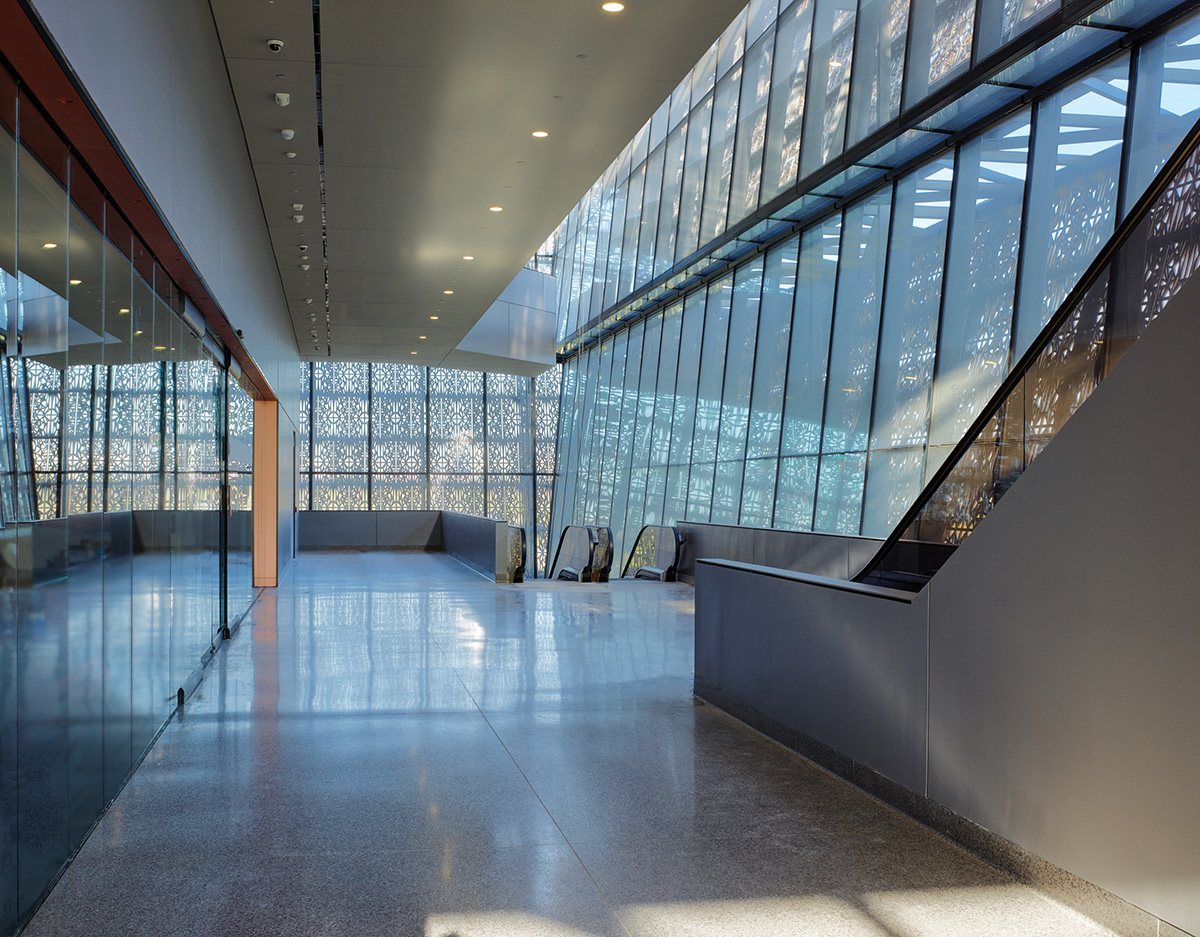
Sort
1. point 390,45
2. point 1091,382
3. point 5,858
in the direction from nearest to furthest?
point 5,858 → point 1091,382 → point 390,45

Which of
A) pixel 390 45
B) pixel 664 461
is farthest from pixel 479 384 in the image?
pixel 390 45

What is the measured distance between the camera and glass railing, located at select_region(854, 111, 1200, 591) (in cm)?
341

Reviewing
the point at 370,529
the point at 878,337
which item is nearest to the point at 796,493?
the point at 878,337

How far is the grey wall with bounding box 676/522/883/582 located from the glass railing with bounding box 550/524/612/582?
222cm

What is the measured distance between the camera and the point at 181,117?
587 cm

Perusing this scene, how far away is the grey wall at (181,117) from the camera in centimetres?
378

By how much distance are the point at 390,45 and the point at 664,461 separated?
13164 mm

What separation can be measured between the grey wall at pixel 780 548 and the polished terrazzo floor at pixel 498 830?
334 cm

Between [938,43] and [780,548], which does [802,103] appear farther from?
[780,548]

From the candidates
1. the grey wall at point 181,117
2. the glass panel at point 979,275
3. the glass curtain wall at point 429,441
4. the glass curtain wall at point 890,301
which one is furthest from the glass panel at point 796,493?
the glass curtain wall at point 429,441

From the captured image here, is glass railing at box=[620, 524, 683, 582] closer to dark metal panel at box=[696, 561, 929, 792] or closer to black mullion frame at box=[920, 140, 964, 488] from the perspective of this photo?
black mullion frame at box=[920, 140, 964, 488]

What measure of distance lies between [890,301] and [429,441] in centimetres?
1877

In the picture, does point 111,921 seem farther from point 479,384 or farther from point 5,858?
point 479,384

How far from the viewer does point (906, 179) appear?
500 inches
